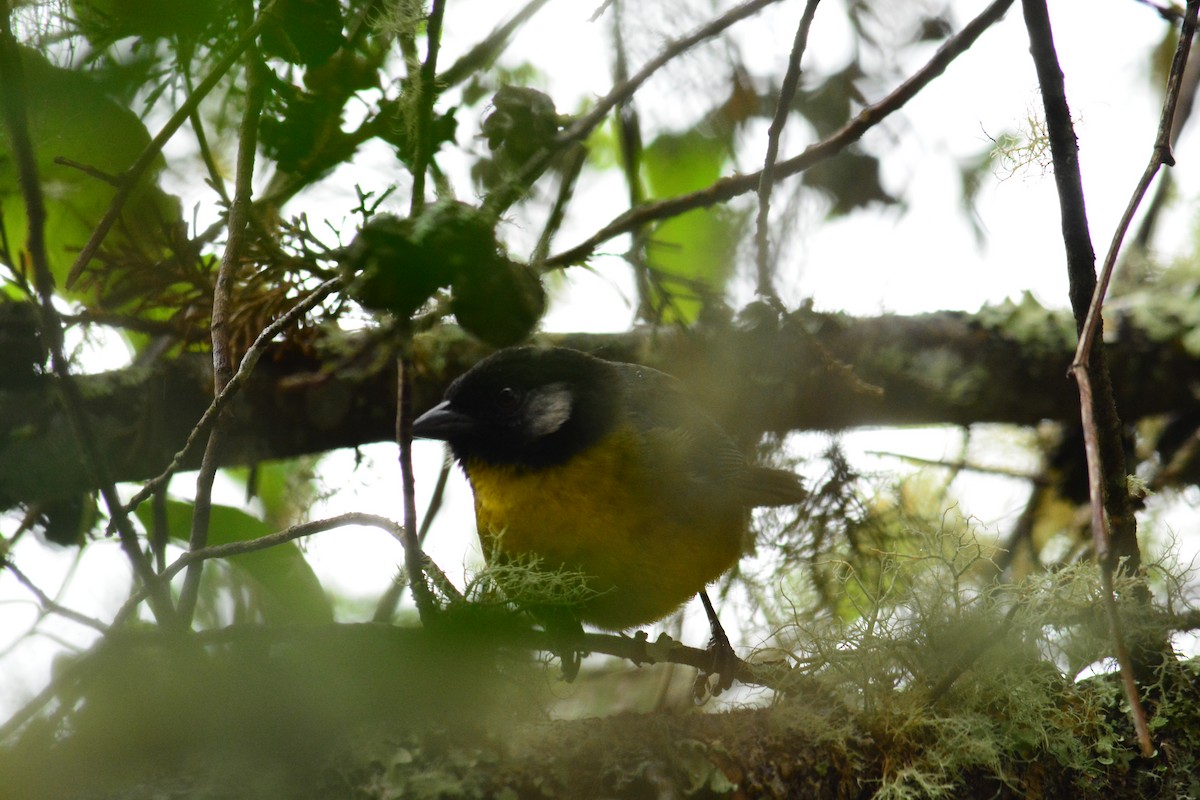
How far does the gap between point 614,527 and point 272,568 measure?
1043 mm

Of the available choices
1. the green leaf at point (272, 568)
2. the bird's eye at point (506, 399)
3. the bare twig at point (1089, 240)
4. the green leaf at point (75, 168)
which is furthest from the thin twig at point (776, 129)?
the green leaf at point (75, 168)

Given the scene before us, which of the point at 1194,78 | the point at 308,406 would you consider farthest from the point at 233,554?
the point at 1194,78

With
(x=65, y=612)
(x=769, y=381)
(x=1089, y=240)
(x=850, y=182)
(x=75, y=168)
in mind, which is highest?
(x=850, y=182)

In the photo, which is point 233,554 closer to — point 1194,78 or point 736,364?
point 736,364

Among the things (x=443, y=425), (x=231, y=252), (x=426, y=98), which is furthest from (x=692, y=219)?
(x=231, y=252)

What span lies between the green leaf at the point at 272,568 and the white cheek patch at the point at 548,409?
101cm

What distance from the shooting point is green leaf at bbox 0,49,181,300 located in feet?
5.42

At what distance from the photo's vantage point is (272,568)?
178 cm

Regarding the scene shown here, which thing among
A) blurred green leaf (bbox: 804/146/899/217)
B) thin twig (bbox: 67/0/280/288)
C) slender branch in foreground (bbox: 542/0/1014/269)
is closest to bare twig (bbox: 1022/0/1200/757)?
slender branch in foreground (bbox: 542/0/1014/269)

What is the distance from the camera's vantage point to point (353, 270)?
1671mm

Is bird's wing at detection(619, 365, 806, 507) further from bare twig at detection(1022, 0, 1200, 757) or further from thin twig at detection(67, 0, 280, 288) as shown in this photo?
thin twig at detection(67, 0, 280, 288)

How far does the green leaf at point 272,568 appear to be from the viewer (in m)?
1.64

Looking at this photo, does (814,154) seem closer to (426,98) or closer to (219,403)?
(426,98)

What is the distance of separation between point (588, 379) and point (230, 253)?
1.35 meters
